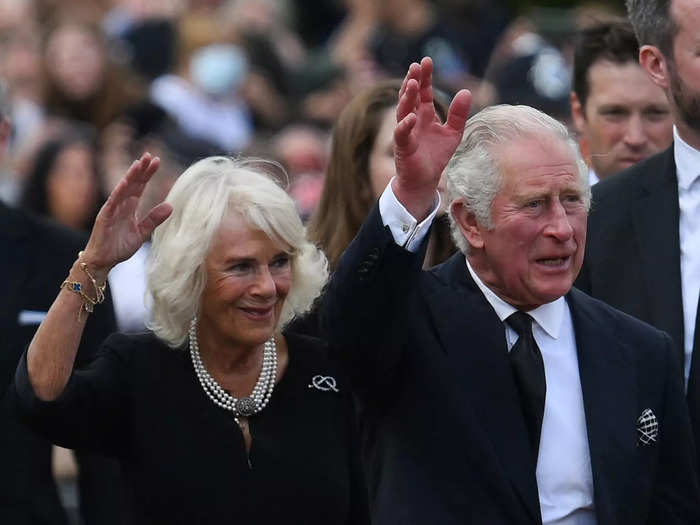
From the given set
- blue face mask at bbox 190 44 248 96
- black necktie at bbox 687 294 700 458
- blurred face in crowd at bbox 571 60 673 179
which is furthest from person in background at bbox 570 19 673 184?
blue face mask at bbox 190 44 248 96

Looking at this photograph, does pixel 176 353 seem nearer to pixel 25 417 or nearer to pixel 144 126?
pixel 25 417

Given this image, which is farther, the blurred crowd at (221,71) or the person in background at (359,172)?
the blurred crowd at (221,71)

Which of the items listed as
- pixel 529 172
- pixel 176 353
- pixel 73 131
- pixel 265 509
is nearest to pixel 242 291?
pixel 176 353

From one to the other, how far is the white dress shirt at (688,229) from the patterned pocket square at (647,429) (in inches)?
21.9

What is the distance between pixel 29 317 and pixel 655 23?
7.26ft

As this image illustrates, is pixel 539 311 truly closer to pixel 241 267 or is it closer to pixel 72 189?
pixel 241 267

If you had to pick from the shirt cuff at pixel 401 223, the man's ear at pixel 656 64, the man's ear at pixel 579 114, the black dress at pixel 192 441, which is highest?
the man's ear at pixel 656 64

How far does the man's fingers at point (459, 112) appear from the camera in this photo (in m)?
4.02

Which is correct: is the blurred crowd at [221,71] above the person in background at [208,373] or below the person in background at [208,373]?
above

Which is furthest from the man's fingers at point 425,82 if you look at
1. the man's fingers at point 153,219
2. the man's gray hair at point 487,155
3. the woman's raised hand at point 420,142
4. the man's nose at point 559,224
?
the man's fingers at point 153,219

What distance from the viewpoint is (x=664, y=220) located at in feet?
16.9

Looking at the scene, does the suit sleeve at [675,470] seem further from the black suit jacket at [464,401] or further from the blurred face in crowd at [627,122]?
the blurred face in crowd at [627,122]

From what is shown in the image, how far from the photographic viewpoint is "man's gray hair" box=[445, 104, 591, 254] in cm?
429

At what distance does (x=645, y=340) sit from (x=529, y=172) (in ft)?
1.97
